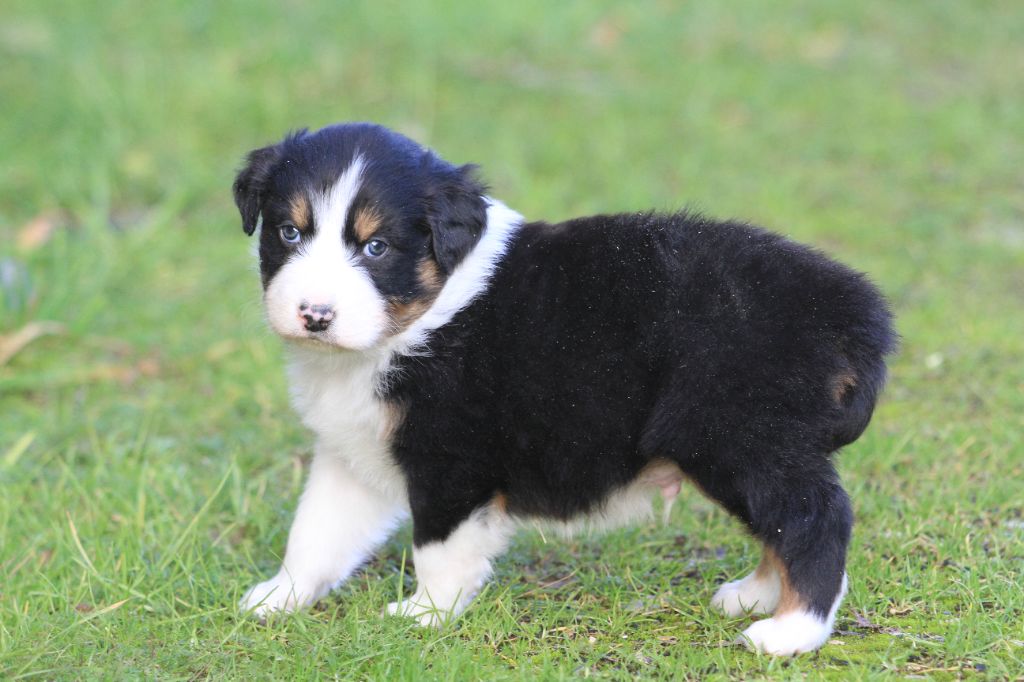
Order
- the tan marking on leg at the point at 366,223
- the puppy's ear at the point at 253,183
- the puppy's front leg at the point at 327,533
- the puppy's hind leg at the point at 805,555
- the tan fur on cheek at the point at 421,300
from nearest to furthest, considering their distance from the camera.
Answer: the puppy's hind leg at the point at 805,555, the tan marking on leg at the point at 366,223, the tan fur on cheek at the point at 421,300, the puppy's ear at the point at 253,183, the puppy's front leg at the point at 327,533

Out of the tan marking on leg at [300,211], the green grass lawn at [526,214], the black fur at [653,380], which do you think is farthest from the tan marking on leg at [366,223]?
the green grass lawn at [526,214]

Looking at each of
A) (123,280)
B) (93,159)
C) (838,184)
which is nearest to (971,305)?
(838,184)

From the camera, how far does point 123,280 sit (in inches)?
273

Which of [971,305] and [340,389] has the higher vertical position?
[340,389]

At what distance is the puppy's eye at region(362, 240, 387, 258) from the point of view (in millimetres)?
3600

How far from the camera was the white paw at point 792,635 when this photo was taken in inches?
137

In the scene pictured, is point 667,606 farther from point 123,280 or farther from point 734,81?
point 734,81

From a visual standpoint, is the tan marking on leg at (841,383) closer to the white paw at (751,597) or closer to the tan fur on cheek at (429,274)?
the white paw at (751,597)

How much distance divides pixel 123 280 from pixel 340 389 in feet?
11.6

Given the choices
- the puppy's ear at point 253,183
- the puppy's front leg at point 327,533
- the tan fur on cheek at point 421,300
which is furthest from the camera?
the puppy's front leg at point 327,533

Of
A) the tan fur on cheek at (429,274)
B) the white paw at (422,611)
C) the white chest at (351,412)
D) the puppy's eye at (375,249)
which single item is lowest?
the white paw at (422,611)

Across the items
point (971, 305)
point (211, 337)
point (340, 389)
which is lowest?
point (211, 337)

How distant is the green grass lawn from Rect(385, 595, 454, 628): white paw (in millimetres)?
Result: 61

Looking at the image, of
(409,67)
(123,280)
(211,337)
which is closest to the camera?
(211,337)
